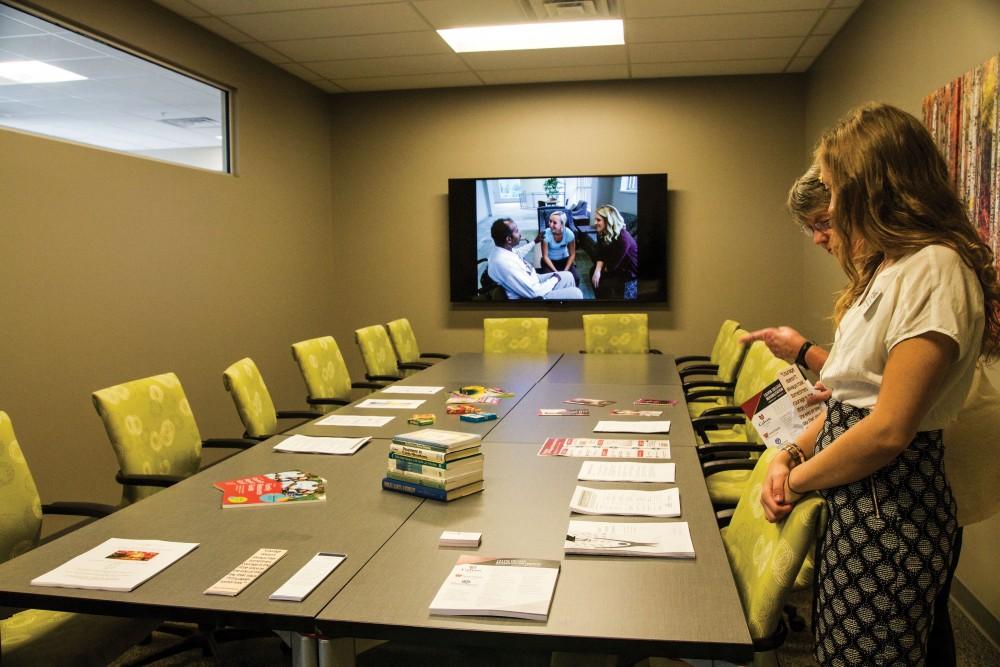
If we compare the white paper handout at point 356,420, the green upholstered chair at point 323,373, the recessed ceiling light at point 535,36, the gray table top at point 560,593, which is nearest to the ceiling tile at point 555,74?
the recessed ceiling light at point 535,36

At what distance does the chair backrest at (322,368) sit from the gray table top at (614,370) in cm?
122

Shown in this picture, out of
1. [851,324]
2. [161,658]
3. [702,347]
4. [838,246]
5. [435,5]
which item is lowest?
[161,658]

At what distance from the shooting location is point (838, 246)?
1663 mm

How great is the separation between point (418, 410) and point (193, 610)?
1.98 meters

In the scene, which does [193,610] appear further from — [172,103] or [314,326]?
[314,326]

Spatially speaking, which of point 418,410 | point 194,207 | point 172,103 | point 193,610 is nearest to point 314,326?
point 194,207

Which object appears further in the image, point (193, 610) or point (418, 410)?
point (418, 410)

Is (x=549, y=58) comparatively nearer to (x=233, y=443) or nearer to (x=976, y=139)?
(x=976, y=139)

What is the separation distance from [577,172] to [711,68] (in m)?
1.34

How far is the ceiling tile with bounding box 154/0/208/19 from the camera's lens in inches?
180

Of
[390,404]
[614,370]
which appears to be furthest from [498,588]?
[614,370]

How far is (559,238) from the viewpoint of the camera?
6637 millimetres

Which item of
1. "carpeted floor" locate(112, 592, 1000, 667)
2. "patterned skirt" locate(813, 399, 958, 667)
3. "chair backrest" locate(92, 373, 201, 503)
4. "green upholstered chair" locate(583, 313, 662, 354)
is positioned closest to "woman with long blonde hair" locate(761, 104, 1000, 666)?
"patterned skirt" locate(813, 399, 958, 667)

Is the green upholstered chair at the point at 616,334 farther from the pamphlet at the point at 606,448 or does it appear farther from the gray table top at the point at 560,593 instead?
the gray table top at the point at 560,593
